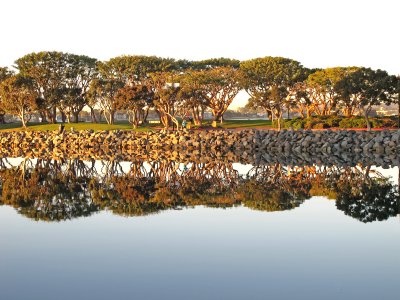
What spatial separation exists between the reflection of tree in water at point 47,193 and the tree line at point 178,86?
44217 mm

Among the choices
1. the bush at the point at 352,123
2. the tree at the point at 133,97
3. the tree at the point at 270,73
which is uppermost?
the tree at the point at 270,73

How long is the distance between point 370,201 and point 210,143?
3250 centimetres

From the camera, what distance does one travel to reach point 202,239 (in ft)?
40.8

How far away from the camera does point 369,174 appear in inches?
982

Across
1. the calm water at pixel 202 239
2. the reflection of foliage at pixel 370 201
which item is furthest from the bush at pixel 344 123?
the reflection of foliage at pixel 370 201

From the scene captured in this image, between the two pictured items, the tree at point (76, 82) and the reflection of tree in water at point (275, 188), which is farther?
the tree at point (76, 82)

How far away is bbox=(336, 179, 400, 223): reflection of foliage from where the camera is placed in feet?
49.2

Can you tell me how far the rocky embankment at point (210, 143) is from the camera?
41.1 m

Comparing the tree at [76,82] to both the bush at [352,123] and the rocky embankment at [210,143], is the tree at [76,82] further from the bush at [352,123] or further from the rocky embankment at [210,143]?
the bush at [352,123]

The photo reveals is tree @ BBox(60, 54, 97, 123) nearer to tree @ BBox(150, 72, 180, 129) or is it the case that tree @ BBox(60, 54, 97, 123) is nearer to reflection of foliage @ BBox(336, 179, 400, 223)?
tree @ BBox(150, 72, 180, 129)

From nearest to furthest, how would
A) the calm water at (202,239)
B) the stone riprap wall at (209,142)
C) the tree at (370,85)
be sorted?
the calm water at (202,239)
the stone riprap wall at (209,142)
the tree at (370,85)

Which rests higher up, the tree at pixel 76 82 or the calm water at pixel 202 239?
the tree at pixel 76 82

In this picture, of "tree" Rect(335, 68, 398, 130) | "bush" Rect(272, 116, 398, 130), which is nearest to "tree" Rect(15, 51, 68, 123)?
"bush" Rect(272, 116, 398, 130)

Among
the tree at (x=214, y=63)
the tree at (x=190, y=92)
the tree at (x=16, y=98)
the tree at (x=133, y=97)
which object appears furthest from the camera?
the tree at (x=214, y=63)
